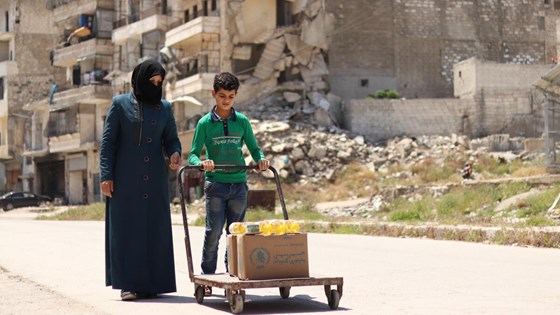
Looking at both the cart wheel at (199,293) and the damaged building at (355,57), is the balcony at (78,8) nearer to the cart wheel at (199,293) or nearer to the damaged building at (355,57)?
the damaged building at (355,57)

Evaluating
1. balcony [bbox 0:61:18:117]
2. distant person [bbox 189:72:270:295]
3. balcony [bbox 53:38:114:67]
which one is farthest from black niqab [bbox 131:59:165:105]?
balcony [bbox 0:61:18:117]

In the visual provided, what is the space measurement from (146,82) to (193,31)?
39.1 m

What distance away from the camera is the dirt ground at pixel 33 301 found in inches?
314

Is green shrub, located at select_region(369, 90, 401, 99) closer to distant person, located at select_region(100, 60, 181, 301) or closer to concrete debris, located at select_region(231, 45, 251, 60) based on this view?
concrete debris, located at select_region(231, 45, 251, 60)

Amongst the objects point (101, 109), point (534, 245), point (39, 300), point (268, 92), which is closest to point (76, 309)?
point (39, 300)

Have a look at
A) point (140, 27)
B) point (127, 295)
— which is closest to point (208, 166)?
point (127, 295)

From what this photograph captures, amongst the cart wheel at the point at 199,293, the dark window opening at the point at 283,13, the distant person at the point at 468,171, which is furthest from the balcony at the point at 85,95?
the cart wheel at the point at 199,293

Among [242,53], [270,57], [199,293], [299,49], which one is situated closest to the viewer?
[199,293]

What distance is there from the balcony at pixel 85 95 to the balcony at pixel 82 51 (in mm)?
2482

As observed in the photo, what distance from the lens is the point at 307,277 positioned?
25.4ft

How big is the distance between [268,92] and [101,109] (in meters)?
14.5

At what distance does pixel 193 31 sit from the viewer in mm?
47531

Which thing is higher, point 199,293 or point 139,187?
point 139,187

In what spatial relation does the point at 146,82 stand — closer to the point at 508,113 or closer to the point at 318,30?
the point at 318,30
